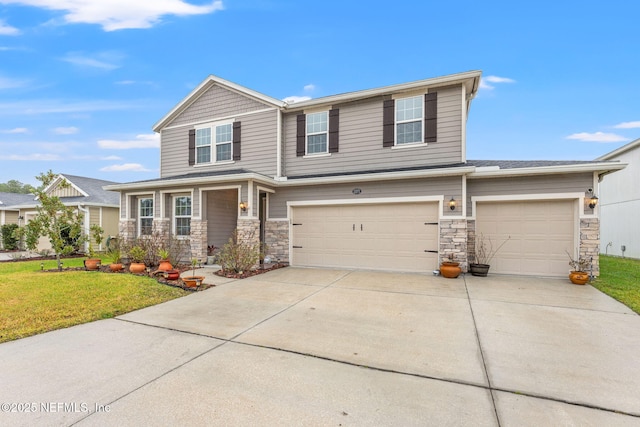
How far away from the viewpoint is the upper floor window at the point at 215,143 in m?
11.0

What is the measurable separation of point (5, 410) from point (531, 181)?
33.9ft

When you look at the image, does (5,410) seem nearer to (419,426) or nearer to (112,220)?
(419,426)

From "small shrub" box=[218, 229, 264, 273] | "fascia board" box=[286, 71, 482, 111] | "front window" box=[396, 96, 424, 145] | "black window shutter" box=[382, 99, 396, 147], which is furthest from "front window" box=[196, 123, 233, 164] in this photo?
"front window" box=[396, 96, 424, 145]

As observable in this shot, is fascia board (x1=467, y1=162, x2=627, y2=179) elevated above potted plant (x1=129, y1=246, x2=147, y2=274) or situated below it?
above

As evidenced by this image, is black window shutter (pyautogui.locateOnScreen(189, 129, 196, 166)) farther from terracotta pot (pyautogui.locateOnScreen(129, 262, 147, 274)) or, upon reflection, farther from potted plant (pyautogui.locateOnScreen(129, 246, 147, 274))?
A: terracotta pot (pyautogui.locateOnScreen(129, 262, 147, 274))

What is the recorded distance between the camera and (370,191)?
887cm

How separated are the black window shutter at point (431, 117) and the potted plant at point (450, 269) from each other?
12.3 feet

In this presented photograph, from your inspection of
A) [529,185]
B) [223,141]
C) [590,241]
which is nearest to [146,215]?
[223,141]

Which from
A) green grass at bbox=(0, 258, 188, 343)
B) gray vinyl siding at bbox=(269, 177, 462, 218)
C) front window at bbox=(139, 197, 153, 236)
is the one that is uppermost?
gray vinyl siding at bbox=(269, 177, 462, 218)

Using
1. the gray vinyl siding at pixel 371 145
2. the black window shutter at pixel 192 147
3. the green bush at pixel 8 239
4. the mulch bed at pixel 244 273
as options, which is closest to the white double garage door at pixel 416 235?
the mulch bed at pixel 244 273

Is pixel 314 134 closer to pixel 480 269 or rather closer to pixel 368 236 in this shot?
pixel 368 236

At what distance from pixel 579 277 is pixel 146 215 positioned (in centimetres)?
1402

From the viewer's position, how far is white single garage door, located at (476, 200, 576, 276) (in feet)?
25.4

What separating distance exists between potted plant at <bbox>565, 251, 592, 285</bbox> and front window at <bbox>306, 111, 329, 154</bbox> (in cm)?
767
